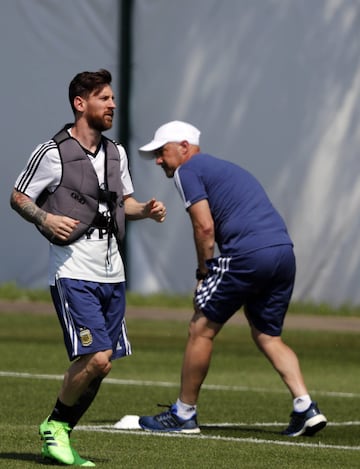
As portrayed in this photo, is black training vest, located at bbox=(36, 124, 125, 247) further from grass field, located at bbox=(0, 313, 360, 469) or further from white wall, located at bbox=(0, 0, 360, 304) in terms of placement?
white wall, located at bbox=(0, 0, 360, 304)

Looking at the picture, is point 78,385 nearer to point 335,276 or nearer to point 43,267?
point 335,276

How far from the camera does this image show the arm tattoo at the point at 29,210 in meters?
8.36

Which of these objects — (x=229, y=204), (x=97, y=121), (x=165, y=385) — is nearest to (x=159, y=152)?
(x=229, y=204)

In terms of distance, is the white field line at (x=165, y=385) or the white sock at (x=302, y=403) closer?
the white sock at (x=302, y=403)

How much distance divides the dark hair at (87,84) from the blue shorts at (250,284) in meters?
1.74

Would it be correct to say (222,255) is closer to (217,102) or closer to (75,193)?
(75,193)

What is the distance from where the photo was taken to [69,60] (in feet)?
75.4

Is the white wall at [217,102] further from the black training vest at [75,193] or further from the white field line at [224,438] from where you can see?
the black training vest at [75,193]

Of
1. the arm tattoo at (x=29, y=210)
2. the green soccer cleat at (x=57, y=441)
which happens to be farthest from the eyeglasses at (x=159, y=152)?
the green soccer cleat at (x=57, y=441)

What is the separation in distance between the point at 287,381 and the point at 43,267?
13.3 metres

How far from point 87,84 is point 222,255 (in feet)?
5.83

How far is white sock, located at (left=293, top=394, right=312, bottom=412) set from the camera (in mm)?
9992

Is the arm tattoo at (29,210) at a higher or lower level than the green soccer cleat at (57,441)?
higher

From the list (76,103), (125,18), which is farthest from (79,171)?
(125,18)
